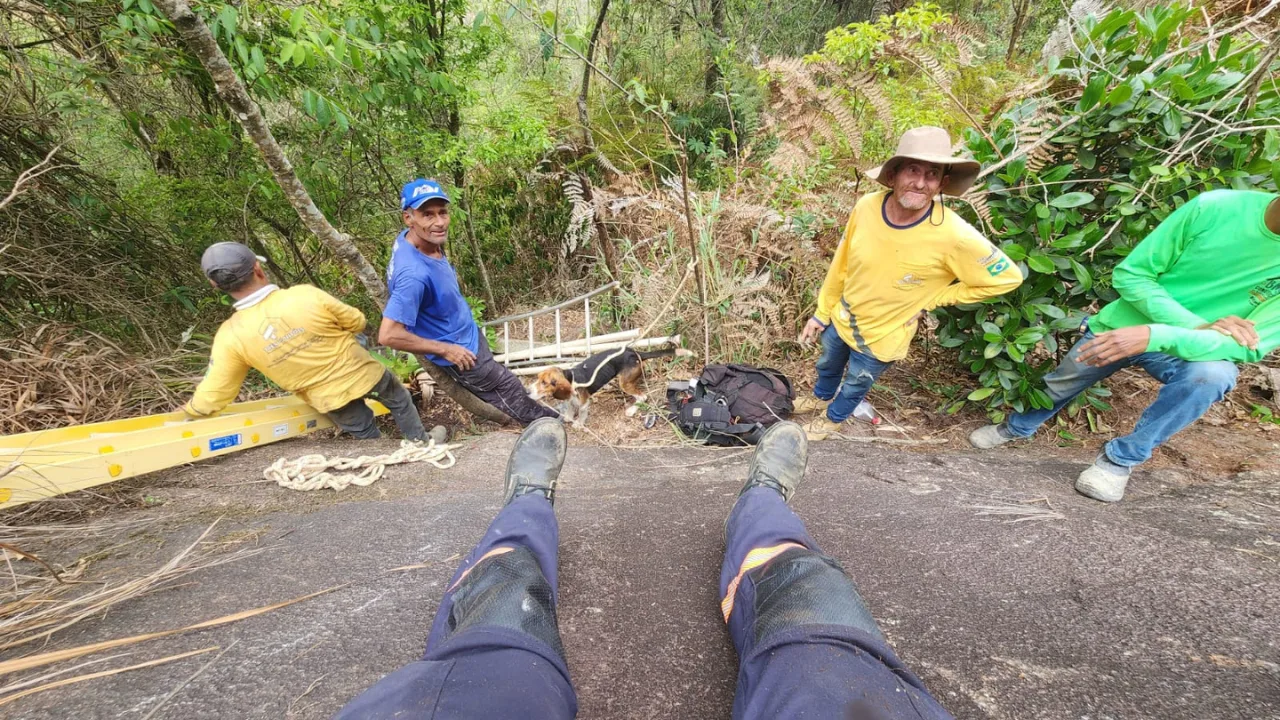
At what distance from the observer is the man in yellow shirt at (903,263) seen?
2.21 m

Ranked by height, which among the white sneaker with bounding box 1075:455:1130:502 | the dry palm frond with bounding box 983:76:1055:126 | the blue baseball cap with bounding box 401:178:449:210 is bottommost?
the white sneaker with bounding box 1075:455:1130:502

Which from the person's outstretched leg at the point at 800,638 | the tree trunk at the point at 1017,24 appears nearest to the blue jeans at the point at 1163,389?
the person's outstretched leg at the point at 800,638

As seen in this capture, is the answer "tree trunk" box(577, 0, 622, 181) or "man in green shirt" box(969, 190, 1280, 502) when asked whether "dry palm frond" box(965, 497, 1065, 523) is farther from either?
"tree trunk" box(577, 0, 622, 181)

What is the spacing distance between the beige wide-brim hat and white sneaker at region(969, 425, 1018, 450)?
4.99ft

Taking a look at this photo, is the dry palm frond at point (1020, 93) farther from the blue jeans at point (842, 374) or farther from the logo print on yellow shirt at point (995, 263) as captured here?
the blue jeans at point (842, 374)

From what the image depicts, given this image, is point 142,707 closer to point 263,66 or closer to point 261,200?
point 263,66

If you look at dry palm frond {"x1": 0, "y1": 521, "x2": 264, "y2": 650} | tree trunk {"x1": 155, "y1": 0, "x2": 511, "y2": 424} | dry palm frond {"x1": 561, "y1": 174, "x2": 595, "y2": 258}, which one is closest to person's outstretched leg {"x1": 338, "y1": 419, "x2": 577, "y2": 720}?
dry palm frond {"x1": 0, "y1": 521, "x2": 264, "y2": 650}

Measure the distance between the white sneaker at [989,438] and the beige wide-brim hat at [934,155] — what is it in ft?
4.99

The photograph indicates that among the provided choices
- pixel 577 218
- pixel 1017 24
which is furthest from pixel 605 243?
pixel 1017 24

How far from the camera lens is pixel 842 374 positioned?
3287 millimetres

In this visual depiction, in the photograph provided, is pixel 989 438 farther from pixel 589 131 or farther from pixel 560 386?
pixel 589 131

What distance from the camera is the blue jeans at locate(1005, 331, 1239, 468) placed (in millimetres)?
1905

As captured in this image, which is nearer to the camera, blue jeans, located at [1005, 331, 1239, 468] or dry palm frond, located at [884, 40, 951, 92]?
blue jeans, located at [1005, 331, 1239, 468]

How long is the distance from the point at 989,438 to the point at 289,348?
4.51 m
